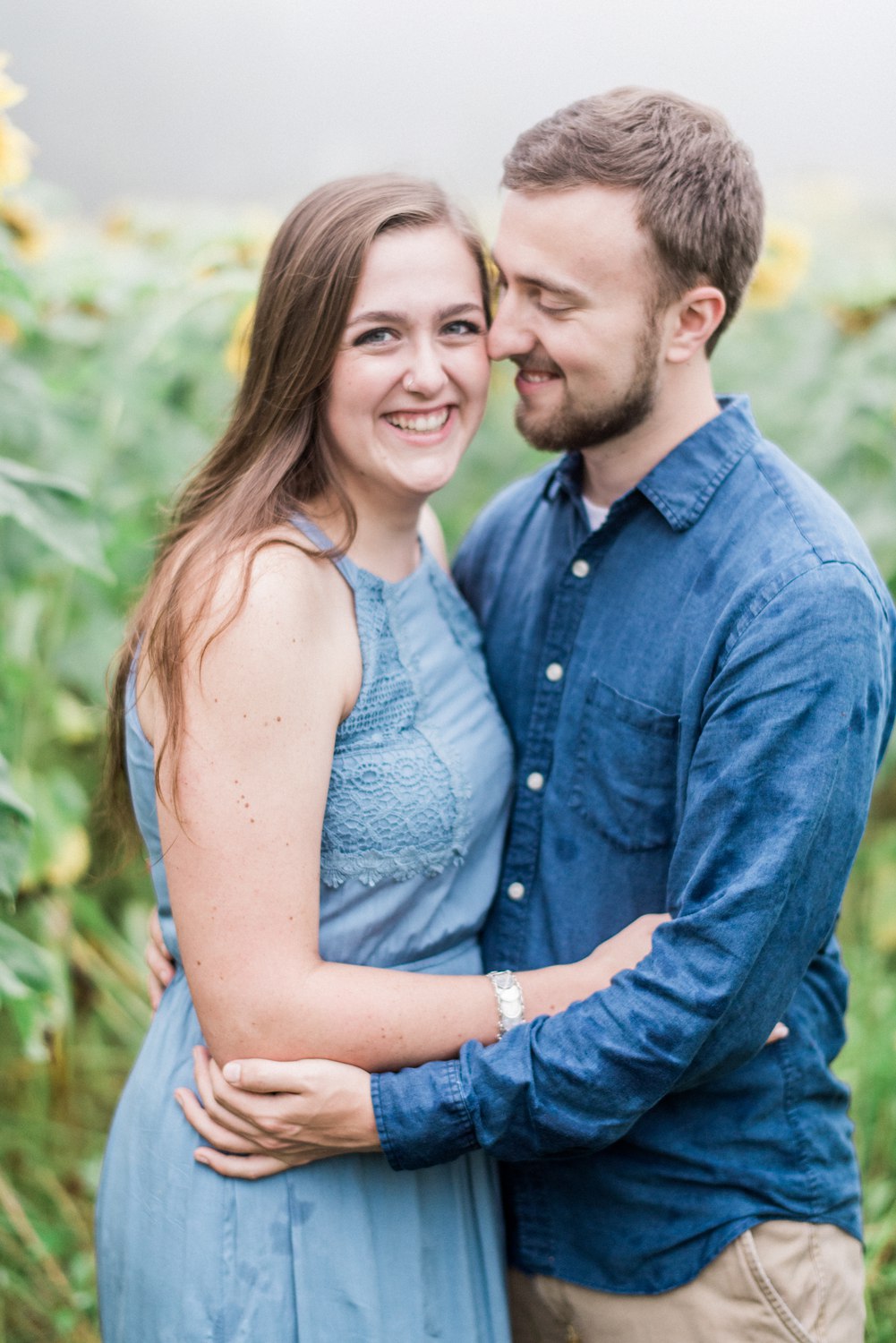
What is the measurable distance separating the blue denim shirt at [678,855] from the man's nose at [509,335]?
0.84 feet

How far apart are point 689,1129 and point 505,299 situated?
1301 millimetres

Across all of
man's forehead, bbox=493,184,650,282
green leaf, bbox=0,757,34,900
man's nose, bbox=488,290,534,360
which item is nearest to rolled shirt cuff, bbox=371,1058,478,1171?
green leaf, bbox=0,757,34,900

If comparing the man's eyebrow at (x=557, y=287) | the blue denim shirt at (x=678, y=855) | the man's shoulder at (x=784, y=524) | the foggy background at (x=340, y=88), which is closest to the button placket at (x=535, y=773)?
the blue denim shirt at (x=678, y=855)

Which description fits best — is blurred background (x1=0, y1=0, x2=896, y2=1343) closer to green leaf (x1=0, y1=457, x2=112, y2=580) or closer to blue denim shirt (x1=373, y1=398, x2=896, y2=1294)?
green leaf (x1=0, y1=457, x2=112, y2=580)

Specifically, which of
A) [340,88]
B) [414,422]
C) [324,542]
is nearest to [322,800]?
[324,542]

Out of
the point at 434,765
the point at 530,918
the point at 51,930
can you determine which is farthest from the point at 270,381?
the point at 51,930

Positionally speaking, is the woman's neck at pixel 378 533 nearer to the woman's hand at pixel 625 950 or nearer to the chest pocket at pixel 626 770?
the chest pocket at pixel 626 770

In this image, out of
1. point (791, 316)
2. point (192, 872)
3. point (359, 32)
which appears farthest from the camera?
point (359, 32)

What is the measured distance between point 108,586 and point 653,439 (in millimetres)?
1274

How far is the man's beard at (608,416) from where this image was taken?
1935 mm

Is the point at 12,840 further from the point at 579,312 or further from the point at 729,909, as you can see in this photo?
the point at 579,312

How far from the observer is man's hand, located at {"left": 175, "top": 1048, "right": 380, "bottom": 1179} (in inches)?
65.9

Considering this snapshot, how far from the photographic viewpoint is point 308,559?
1.75 metres

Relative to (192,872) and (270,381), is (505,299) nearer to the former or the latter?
(270,381)
